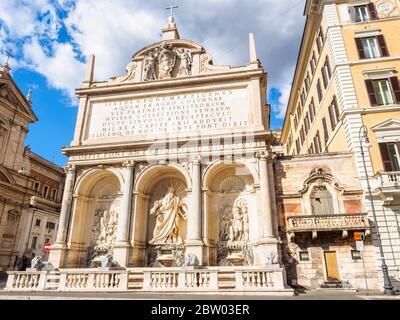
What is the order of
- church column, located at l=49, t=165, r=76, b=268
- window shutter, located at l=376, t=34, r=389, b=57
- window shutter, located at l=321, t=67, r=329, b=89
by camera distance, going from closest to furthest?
church column, located at l=49, t=165, r=76, b=268 → window shutter, located at l=376, t=34, r=389, b=57 → window shutter, located at l=321, t=67, r=329, b=89

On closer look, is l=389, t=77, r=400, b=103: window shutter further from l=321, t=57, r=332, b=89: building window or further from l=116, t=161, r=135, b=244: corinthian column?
l=116, t=161, r=135, b=244: corinthian column

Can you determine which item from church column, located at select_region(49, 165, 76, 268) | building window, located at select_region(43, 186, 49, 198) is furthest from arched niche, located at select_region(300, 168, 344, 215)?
building window, located at select_region(43, 186, 49, 198)

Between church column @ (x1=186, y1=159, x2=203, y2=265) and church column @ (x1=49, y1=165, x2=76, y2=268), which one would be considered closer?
church column @ (x1=186, y1=159, x2=203, y2=265)

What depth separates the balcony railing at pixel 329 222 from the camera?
52.6 ft

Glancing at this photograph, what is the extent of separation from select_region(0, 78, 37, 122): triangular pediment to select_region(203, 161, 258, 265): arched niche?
86.2 ft

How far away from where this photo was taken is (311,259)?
16.6 metres

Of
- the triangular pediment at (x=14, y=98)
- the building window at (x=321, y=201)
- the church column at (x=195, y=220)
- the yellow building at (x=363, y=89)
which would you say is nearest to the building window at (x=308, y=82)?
the yellow building at (x=363, y=89)

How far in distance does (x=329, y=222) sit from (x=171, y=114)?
523 inches

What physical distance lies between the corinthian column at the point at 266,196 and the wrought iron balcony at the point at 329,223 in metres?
1.22

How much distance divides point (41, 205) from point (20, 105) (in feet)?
40.3

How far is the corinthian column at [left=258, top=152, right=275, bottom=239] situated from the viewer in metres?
17.0

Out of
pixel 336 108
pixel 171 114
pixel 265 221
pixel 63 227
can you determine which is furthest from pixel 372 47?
pixel 63 227

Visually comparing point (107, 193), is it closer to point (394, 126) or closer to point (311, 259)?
point (311, 259)
